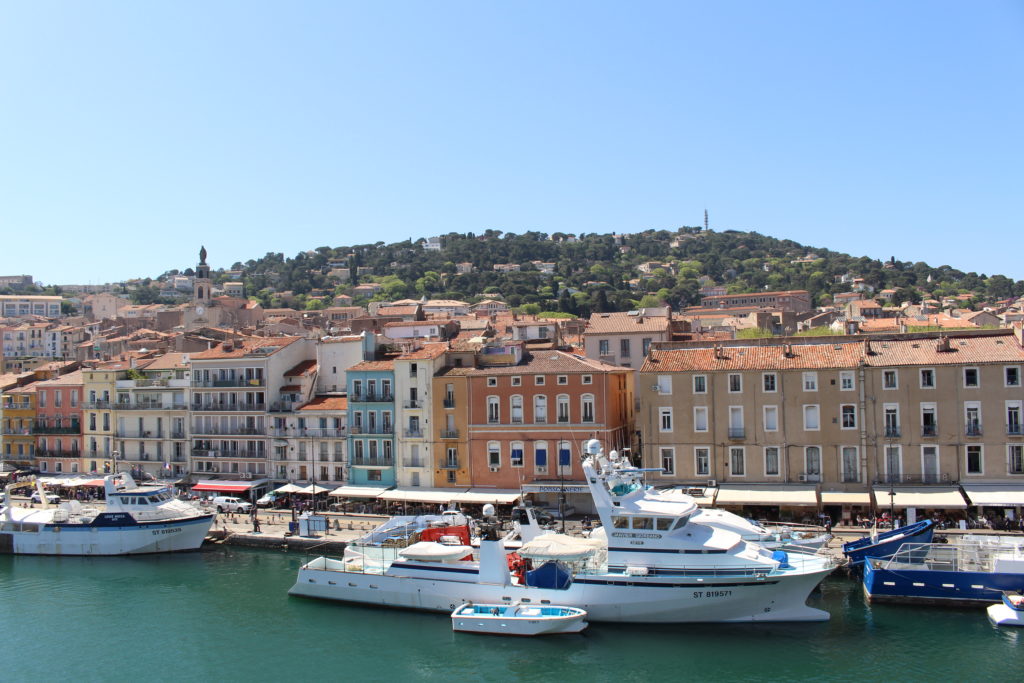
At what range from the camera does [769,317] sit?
97875 millimetres

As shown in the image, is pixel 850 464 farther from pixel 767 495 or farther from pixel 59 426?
pixel 59 426

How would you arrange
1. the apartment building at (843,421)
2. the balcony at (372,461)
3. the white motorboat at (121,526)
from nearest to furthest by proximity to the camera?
1. the apartment building at (843,421)
2. the white motorboat at (121,526)
3. the balcony at (372,461)

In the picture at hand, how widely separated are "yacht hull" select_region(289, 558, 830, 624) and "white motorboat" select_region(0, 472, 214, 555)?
53.9ft

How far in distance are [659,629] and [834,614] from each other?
5.90 m

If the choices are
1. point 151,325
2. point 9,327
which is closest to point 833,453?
point 151,325

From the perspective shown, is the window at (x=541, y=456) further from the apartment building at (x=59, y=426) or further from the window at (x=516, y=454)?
the apartment building at (x=59, y=426)

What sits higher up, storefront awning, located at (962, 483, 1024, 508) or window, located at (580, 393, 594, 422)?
window, located at (580, 393, 594, 422)

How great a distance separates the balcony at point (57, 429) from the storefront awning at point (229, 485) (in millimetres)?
12058

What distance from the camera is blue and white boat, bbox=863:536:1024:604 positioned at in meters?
30.8

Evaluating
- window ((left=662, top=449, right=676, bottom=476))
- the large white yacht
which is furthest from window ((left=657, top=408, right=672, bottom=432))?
the large white yacht

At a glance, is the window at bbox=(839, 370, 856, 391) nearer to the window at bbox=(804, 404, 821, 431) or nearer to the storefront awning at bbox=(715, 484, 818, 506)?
the window at bbox=(804, 404, 821, 431)

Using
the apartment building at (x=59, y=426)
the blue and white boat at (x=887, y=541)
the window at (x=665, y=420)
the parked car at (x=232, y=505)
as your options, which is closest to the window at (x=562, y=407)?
the window at (x=665, y=420)

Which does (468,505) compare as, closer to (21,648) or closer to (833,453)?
(833,453)

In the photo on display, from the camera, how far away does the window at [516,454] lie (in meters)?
44.2
